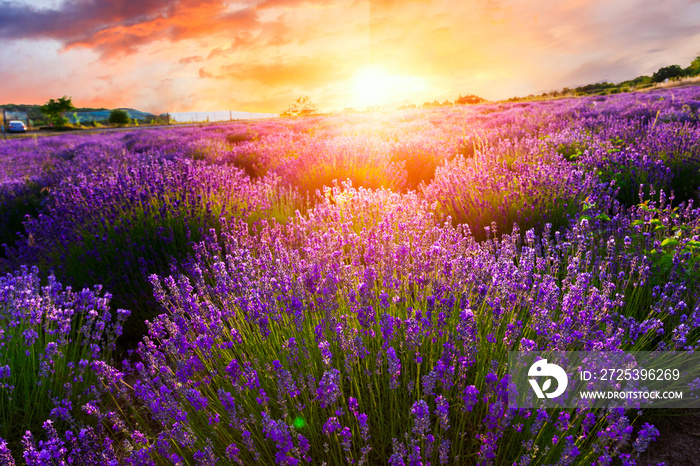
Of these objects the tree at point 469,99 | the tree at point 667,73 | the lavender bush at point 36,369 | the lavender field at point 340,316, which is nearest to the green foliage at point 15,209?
the lavender field at point 340,316

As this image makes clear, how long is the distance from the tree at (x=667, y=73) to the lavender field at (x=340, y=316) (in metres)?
62.9

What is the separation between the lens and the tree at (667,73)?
51.1 meters

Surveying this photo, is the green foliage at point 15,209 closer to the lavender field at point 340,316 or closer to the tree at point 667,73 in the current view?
the lavender field at point 340,316

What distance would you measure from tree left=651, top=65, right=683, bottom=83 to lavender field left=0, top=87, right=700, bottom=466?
2477 inches

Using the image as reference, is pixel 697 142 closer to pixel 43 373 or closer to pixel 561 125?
pixel 561 125

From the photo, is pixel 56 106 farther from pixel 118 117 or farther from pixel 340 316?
pixel 340 316

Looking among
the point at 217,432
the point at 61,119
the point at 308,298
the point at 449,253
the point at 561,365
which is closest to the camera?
the point at 561,365

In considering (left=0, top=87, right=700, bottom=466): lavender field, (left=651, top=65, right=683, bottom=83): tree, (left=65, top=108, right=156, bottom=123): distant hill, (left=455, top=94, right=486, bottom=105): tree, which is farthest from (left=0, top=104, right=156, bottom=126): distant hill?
(left=651, top=65, right=683, bottom=83): tree

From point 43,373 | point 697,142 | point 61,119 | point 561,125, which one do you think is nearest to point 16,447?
point 43,373

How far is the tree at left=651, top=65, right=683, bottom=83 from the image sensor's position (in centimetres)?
5106

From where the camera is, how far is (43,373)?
222 centimetres

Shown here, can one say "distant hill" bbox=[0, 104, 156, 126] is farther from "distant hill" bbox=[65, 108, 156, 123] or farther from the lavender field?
the lavender field

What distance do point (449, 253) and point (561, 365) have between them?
84 cm

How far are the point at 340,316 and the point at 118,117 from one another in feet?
168
